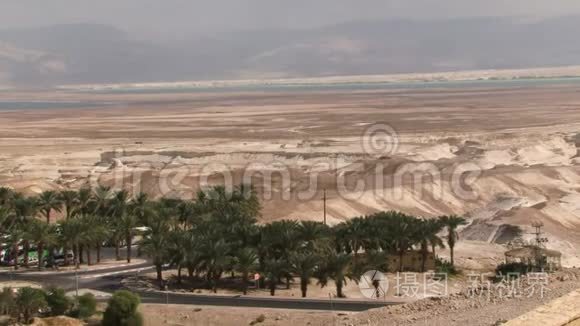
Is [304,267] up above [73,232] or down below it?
below

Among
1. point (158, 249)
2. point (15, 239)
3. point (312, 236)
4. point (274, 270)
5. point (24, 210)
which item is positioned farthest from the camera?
point (24, 210)

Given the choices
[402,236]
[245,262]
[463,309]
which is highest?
[402,236]

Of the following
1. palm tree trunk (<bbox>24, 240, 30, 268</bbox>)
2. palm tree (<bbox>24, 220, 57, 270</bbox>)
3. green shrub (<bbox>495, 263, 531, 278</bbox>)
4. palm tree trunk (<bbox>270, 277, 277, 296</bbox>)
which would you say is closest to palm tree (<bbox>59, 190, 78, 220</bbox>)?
palm tree trunk (<bbox>24, 240, 30, 268</bbox>)

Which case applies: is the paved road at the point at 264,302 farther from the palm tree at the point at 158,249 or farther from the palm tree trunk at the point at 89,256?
the palm tree trunk at the point at 89,256

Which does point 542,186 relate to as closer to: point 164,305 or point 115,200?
point 115,200

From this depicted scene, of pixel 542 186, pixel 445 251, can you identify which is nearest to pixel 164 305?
pixel 445 251

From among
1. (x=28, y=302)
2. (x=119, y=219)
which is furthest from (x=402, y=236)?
(x=28, y=302)

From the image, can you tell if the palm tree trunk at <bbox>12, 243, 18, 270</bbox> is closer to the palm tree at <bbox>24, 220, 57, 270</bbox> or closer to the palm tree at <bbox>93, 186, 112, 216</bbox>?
the palm tree at <bbox>24, 220, 57, 270</bbox>

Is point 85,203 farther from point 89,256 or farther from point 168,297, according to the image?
point 168,297
